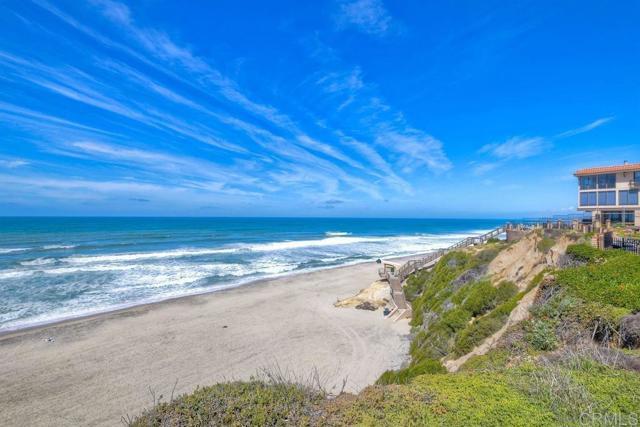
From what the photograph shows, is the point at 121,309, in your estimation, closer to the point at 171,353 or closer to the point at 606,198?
the point at 171,353

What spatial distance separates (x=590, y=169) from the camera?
2731 centimetres

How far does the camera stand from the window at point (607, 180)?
25.6 m

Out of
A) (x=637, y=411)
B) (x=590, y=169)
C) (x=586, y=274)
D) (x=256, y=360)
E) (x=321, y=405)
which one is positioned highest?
(x=590, y=169)

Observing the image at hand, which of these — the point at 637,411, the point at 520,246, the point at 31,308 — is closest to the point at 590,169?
the point at 520,246

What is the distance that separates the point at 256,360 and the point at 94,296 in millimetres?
17716

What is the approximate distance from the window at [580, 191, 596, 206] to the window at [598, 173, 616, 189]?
3.06ft

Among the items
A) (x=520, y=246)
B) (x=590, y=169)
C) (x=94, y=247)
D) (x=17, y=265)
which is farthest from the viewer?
(x=94, y=247)

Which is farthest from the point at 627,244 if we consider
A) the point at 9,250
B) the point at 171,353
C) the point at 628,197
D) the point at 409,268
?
the point at 9,250

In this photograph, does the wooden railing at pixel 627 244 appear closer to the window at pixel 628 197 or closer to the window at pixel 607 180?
the window at pixel 628 197

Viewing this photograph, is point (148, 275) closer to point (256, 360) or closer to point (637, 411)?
point (256, 360)

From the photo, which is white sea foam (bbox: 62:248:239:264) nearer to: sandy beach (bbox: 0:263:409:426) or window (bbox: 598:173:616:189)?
sandy beach (bbox: 0:263:409:426)

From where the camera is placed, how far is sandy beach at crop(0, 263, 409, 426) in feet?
38.1

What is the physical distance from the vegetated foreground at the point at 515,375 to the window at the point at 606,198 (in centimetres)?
1874

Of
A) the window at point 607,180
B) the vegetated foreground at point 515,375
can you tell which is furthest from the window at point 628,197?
the vegetated foreground at point 515,375
